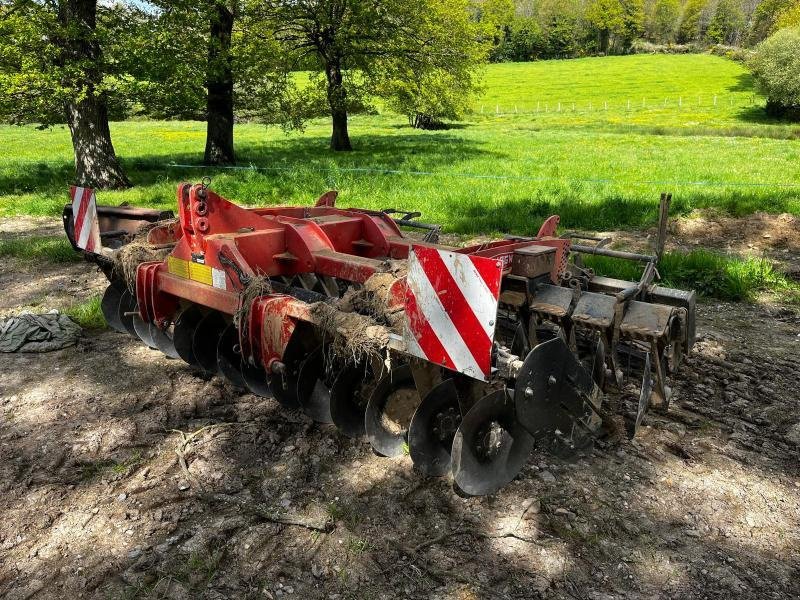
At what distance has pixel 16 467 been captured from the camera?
332cm

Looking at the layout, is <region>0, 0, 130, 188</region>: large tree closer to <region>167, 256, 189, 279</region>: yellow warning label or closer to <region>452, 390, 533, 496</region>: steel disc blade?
<region>167, 256, 189, 279</region>: yellow warning label

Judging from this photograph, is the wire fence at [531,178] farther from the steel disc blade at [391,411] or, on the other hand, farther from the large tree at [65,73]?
the steel disc blade at [391,411]

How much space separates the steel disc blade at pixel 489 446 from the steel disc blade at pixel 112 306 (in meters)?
3.61

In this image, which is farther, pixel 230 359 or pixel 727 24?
pixel 727 24

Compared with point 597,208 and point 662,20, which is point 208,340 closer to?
point 597,208

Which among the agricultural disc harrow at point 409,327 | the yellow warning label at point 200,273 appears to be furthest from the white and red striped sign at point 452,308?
the yellow warning label at point 200,273

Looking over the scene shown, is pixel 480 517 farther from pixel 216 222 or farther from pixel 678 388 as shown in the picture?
pixel 216 222

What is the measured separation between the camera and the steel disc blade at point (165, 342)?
4660 mm

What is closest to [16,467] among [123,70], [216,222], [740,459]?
[216,222]

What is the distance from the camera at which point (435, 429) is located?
3.04 meters

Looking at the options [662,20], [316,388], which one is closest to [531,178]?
[316,388]

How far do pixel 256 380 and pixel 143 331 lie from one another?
1385 millimetres

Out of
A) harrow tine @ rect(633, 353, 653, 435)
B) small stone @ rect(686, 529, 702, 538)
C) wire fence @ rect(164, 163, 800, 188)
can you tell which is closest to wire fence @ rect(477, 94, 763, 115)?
wire fence @ rect(164, 163, 800, 188)

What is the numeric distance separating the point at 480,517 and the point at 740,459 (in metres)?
1.55
